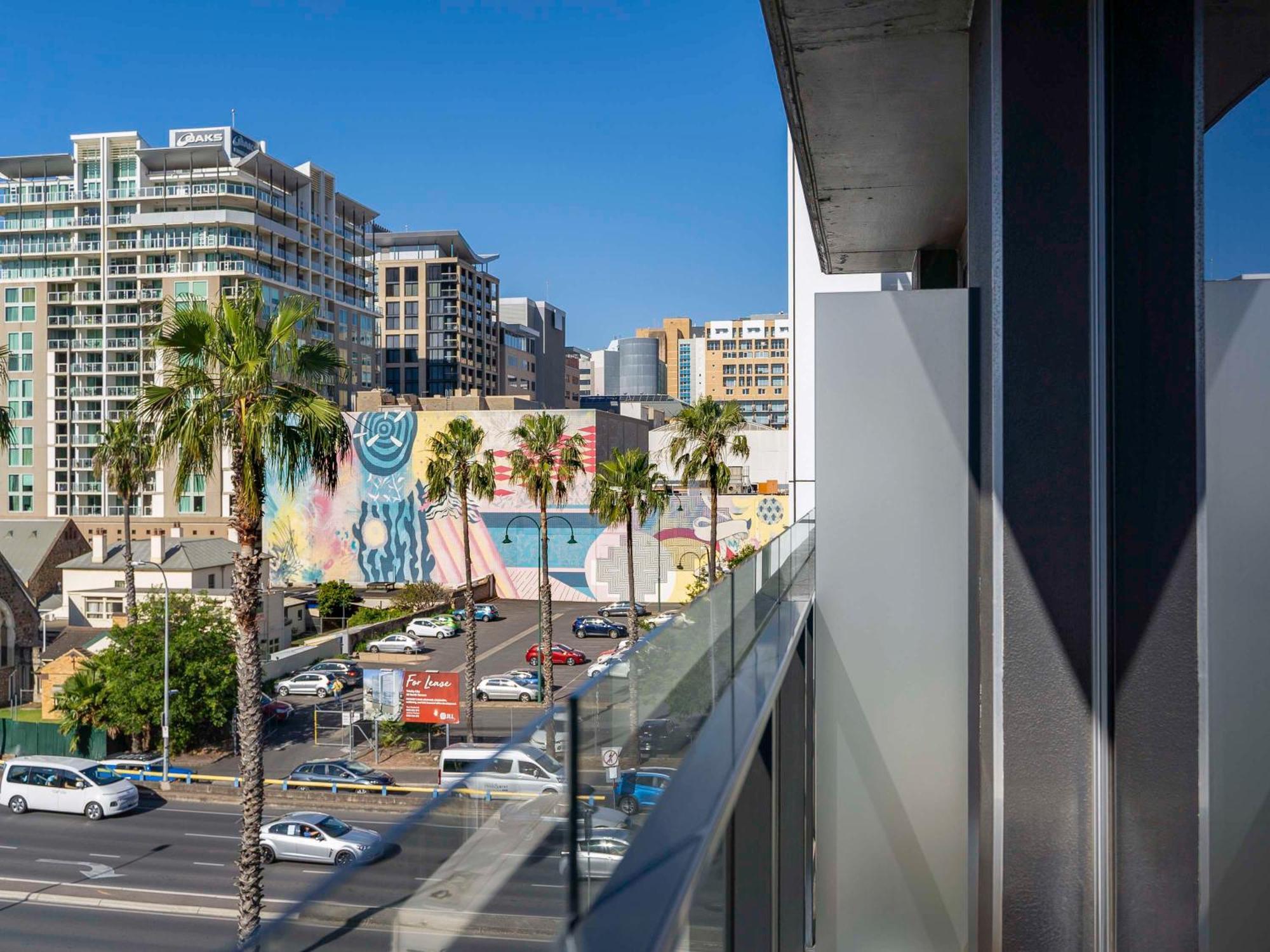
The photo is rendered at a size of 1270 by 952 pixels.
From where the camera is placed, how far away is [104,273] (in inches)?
2346

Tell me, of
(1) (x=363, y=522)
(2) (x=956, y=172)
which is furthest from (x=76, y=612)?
(2) (x=956, y=172)

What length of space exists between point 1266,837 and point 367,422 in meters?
47.2

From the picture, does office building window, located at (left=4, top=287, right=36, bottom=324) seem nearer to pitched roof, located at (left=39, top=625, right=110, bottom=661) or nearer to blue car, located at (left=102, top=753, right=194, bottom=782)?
pitched roof, located at (left=39, top=625, right=110, bottom=661)

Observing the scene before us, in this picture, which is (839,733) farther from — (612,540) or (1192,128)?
(612,540)

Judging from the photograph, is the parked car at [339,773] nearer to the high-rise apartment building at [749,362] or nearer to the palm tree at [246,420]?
the palm tree at [246,420]

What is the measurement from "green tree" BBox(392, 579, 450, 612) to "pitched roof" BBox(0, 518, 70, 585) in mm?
14863

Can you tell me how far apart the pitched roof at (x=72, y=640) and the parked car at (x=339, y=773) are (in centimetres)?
1418

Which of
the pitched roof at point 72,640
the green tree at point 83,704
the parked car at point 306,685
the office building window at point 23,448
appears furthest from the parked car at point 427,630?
the office building window at point 23,448

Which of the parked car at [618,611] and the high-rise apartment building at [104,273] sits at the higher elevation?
the high-rise apartment building at [104,273]

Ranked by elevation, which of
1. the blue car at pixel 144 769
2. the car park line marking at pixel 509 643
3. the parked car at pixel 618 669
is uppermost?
the parked car at pixel 618 669

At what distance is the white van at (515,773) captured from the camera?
56.3 inches

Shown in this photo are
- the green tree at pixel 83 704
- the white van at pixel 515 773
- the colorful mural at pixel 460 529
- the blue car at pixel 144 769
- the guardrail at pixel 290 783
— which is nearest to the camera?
the white van at pixel 515 773

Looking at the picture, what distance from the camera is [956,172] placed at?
22.8 ft

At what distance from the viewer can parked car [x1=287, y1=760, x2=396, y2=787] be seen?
23.7 m
